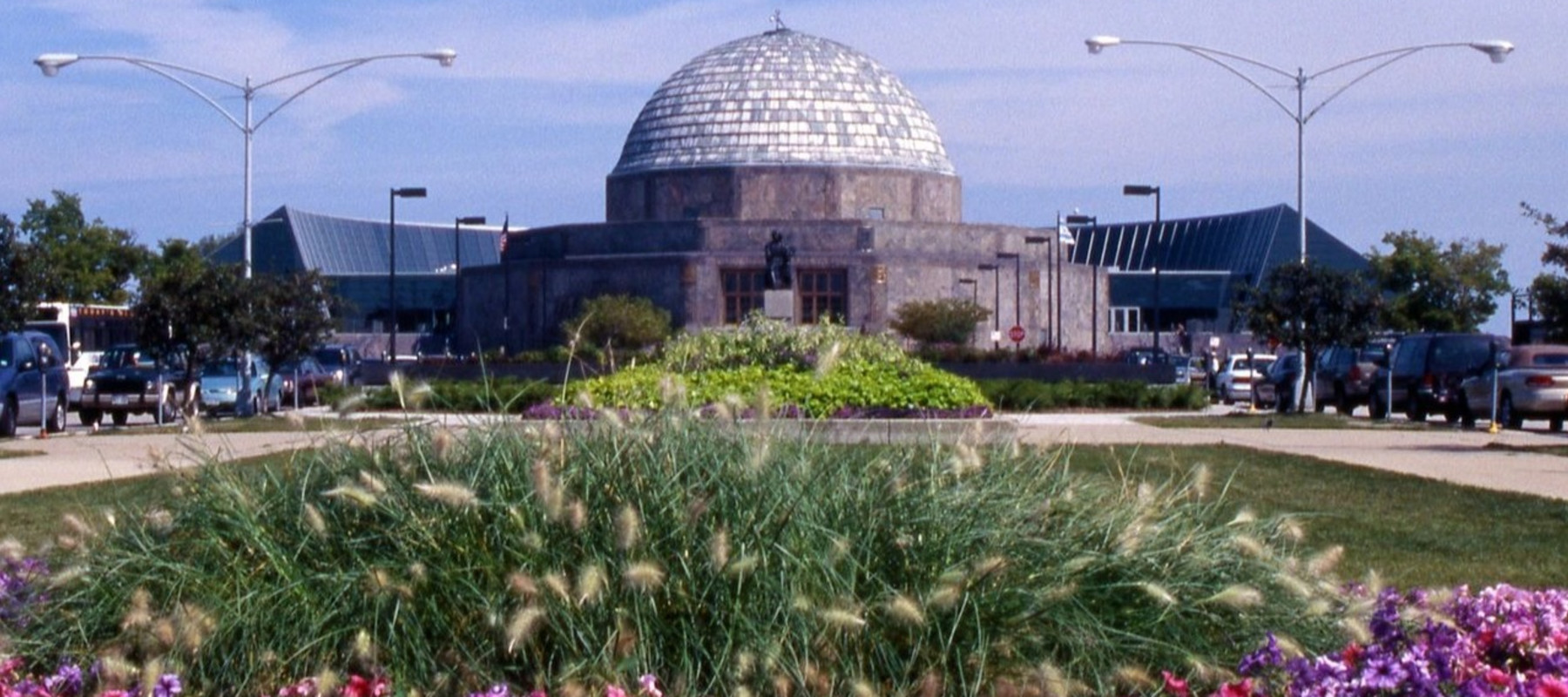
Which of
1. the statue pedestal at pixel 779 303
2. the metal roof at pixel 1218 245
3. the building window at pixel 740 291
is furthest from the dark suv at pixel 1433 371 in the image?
the metal roof at pixel 1218 245

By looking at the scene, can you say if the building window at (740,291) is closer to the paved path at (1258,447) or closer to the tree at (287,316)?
the tree at (287,316)

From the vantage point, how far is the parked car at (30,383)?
2212 centimetres

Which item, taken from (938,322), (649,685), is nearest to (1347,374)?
(938,322)

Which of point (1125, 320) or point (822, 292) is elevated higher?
point (822, 292)

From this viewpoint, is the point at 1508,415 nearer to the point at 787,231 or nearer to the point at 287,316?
the point at 287,316

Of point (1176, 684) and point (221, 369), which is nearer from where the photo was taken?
point (1176, 684)

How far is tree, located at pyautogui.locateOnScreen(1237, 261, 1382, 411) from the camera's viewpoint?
92.2 feet

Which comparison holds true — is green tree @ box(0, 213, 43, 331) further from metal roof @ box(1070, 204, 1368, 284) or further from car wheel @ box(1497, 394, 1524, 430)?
metal roof @ box(1070, 204, 1368, 284)

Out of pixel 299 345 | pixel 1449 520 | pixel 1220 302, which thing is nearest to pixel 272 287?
pixel 299 345

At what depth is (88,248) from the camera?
50281 millimetres

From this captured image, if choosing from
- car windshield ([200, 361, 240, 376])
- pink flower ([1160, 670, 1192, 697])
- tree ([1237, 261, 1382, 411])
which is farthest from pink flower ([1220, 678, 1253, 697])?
tree ([1237, 261, 1382, 411])

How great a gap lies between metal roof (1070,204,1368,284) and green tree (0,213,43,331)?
57261 mm

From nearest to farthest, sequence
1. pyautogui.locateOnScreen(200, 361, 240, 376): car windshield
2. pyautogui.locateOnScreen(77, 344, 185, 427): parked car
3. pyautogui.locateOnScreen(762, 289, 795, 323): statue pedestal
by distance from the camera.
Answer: pyautogui.locateOnScreen(77, 344, 185, 427): parked car
pyautogui.locateOnScreen(200, 361, 240, 376): car windshield
pyautogui.locateOnScreen(762, 289, 795, 323): statue pedestal

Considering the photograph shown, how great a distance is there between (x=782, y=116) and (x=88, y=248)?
1763cm
